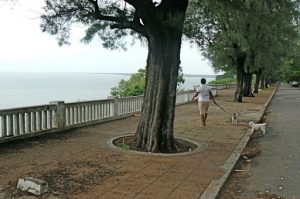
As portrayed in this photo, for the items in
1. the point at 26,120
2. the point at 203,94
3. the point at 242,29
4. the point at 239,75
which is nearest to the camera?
the point at 26,120

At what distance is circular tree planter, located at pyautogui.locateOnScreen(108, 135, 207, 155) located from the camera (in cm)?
900

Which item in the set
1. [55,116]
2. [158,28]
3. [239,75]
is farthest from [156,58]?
[239,75]

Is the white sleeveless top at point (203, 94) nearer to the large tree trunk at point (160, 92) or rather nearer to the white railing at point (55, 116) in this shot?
the white railing at point (55, 116)

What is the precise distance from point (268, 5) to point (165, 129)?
3.82 m

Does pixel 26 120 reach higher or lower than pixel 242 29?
lower

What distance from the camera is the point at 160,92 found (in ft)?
29.8

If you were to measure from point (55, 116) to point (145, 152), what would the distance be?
3403mm

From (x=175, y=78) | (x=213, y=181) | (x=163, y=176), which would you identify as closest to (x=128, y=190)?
(x=163, y=176)

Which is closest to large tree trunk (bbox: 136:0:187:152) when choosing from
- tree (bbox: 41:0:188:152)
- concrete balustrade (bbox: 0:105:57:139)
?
tree (bbox: 41:0:188:152)

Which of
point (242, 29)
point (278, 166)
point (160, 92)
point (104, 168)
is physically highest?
point (242, 29)

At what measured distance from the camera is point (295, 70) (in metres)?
97.1

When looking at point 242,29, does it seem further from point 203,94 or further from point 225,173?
point 225,173

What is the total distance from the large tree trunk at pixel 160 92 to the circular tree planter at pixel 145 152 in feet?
0.68

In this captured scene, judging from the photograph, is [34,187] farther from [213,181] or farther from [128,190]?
[213,181]
